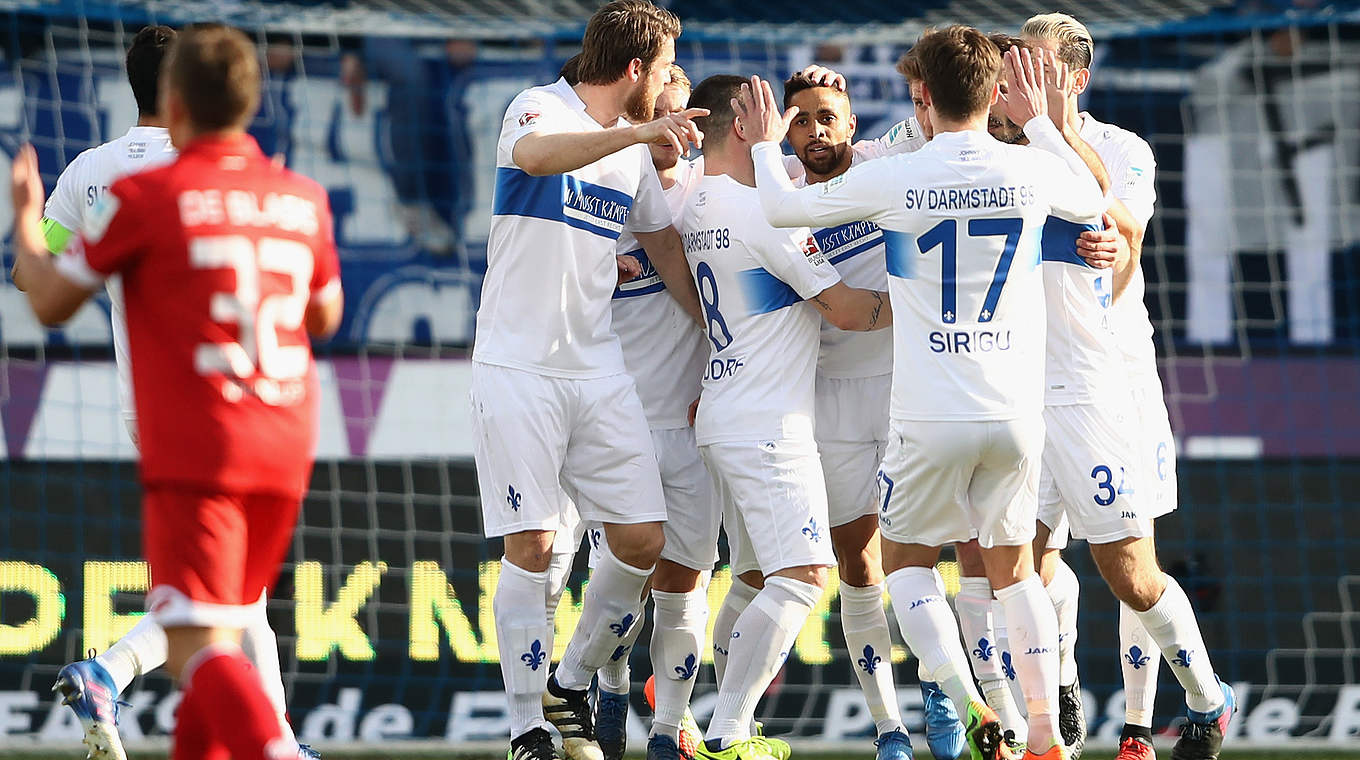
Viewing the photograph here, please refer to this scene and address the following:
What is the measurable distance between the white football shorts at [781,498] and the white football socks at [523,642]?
66 cm

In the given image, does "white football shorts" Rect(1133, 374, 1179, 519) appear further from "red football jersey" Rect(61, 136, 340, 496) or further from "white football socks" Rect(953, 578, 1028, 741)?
"red football jersey" Rect(61, 136, 340, 496)

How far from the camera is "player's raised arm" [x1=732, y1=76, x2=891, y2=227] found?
4.72 metres

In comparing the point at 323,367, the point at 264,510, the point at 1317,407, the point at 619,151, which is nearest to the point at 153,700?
the point at 323,367

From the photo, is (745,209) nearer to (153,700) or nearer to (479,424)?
(479,424)

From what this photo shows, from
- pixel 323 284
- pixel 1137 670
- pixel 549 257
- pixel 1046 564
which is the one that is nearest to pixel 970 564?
pixel 1046 564

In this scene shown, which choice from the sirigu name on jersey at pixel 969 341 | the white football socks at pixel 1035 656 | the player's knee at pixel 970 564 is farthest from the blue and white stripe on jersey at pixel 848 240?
the white football socks at pixel 1035 656

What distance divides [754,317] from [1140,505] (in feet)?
4.31

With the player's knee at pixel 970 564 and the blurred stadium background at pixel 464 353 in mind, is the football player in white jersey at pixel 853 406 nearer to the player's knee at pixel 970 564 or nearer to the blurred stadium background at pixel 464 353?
the player's knee at pixel 970 564

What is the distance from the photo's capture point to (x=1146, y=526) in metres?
5.15

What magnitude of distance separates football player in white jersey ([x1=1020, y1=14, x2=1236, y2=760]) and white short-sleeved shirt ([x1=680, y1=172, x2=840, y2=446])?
830 millimetres

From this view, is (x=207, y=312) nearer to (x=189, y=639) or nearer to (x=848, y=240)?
(x=189, y=639)

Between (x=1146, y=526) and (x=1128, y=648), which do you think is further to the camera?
(x=1128, y=648)

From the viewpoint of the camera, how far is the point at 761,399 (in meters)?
5.23

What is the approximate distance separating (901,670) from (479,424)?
147 inches
